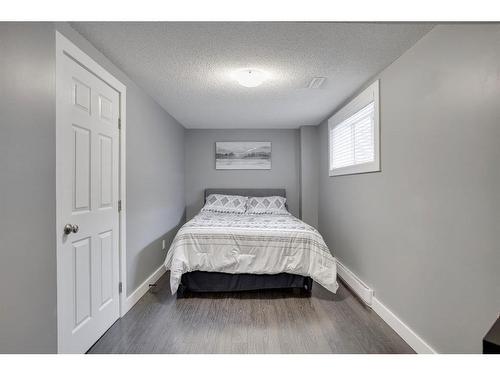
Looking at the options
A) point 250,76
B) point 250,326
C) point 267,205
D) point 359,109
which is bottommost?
point 250,326

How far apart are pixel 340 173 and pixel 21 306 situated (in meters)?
Answer: 3.03

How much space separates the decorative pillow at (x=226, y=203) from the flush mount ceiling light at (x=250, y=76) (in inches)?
84.7

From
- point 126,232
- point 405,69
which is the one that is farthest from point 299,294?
point 405,69

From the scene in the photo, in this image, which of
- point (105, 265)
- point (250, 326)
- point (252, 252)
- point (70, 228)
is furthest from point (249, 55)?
point (250, 326)

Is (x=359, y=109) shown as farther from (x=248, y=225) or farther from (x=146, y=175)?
(x=146, y=175)

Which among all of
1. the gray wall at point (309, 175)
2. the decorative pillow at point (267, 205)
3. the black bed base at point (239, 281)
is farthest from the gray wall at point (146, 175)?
the gray wall at point (309, 175)

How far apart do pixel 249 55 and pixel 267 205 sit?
255 centimetres

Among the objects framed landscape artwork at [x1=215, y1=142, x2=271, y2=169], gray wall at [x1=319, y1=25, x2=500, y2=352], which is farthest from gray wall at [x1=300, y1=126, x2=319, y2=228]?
gray wall at [x1=319, y1=25, x2=500, y2=352]

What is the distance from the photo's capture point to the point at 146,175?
2.74 metres

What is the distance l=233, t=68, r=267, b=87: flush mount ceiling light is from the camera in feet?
6.99

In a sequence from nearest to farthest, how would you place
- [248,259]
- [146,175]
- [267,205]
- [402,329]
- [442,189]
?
[442,189] < [402,329] < [248,259] < [146,175] < [267,205]

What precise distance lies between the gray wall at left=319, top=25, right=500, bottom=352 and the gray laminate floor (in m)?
0.30

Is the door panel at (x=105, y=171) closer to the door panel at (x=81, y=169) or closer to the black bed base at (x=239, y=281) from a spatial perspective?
the door panel at (x=81, y=169)

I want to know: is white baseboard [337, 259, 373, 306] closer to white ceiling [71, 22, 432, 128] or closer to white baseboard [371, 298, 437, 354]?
white baseboard [371, 298, 437, 354]
